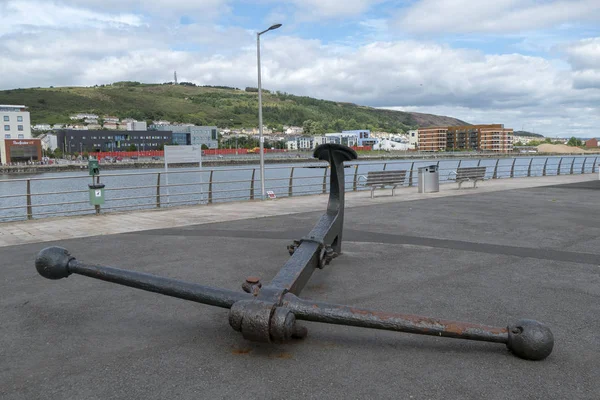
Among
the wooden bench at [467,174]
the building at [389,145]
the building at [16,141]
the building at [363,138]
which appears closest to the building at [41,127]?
the building at [16,141]

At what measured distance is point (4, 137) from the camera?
118 m

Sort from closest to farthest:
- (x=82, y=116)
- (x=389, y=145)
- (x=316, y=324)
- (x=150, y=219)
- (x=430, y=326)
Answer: (x=430, y=326) < (x=316, y=324) < (x=150, y=219) < (x=389, y=145) < (x=82, y=116)

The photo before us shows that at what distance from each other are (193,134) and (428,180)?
139209mm

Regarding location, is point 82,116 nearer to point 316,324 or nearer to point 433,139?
point 433,139

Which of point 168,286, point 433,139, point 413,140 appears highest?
point 433,139

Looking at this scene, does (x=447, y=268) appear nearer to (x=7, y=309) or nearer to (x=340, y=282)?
(x=340, y=282)

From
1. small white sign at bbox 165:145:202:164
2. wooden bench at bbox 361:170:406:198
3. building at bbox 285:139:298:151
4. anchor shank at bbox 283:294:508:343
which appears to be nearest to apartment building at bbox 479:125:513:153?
building at bbox 285:139:298:151

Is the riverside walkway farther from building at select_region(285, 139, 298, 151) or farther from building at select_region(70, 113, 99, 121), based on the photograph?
building at select_region(70, 113, 99, 121)

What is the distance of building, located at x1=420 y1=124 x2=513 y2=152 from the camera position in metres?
164

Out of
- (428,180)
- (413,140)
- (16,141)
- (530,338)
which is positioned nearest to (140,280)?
(530,338)

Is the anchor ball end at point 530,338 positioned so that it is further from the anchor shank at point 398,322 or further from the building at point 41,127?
the building at point 41,127

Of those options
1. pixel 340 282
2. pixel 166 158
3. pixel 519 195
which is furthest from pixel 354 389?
pixel 166 158

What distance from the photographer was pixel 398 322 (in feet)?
10.2

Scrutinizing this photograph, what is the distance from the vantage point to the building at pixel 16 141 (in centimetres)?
10612
